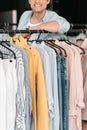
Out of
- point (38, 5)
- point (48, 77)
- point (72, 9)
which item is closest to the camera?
point (48, 77)

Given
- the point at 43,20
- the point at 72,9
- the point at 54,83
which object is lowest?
the point at 54,83

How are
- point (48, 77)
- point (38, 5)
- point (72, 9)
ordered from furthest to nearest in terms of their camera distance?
point (72, 9), point (38, 5), point (48, 77)

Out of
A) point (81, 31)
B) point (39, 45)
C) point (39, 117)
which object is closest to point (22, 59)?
point (39, 45)

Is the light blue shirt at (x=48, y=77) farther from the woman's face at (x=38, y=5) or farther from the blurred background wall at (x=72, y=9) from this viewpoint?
the blurred background wall at (x=72, y=9)

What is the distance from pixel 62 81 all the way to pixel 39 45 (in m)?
0.25

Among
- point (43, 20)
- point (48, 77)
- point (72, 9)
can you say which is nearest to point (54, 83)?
point (48, 77)

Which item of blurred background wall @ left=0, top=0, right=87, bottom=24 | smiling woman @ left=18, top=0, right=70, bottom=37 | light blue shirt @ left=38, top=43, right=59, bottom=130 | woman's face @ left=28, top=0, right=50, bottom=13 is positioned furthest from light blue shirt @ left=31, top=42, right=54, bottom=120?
blurred background wall @ left=0, top=0, right=87, bottom=24

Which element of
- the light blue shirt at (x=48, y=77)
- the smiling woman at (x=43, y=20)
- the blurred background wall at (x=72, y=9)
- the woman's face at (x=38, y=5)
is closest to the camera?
the light blue shirt at (x=48, y=77)

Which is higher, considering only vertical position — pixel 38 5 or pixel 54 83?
pixel 38 5

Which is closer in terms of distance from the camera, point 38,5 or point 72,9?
point 38,5

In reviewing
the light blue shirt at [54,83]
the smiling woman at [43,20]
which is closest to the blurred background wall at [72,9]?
the smiling woman at [43,20]

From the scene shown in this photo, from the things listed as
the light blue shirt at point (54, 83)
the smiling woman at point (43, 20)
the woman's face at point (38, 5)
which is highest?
the woman's face at point (38, 5)

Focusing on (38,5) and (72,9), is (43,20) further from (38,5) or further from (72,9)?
(72,9)

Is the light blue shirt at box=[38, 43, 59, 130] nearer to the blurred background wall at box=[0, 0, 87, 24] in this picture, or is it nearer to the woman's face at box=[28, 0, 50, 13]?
the woman's face at box=[28, 0, 50, 13]
